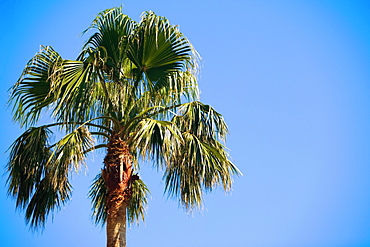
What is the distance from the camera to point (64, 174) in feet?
24.5

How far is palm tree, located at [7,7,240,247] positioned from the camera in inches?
304

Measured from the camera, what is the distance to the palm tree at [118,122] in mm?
7723

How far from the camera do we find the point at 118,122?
8.17 m

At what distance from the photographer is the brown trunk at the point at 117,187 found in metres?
7.72

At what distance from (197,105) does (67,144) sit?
222 centimetres

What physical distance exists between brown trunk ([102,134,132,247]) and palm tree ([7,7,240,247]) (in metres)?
0.01

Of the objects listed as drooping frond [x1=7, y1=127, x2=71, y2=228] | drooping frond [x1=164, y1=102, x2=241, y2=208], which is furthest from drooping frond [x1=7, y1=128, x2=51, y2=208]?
drooping frond [x1=164, y1=102, x2=241, y2=208]

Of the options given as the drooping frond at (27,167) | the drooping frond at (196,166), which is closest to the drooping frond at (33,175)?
the drooping frond at (27,167)

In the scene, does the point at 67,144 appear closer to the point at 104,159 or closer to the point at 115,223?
the point at 104,159

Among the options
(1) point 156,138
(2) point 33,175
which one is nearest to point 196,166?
(1) point 156,138

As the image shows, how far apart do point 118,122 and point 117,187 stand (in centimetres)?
100

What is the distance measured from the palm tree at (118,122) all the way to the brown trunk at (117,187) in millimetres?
14

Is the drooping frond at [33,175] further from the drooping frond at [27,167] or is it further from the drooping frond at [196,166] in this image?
the drooping frond at [196,166]

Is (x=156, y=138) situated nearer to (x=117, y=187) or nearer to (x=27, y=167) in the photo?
(x=117, y=187)
